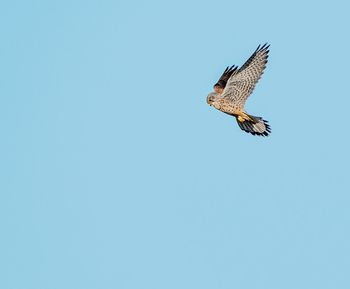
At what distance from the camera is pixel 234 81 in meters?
21.4

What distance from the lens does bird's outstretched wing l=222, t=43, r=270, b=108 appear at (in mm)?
20984

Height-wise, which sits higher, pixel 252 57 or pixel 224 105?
pixel 252 57

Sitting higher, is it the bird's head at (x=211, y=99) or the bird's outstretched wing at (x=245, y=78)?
the bird's outstretched wing at (x=245, y=78)

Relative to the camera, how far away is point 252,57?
21.7 meters

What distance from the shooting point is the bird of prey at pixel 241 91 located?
20703mm

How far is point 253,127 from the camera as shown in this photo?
20.7 m

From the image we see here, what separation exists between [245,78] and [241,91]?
39cm

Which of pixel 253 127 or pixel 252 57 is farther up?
pixel 252 57

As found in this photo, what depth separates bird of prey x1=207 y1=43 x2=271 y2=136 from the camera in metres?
20.7

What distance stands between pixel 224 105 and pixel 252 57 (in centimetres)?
143

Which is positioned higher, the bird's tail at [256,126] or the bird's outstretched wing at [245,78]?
the bird's outstretched wing at [245,78]

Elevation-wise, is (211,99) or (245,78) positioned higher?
(245,78)

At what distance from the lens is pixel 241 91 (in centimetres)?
2112

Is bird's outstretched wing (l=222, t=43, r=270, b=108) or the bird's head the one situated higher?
bird's outstretched wing (l=222, t=43, r=270, b=108)
